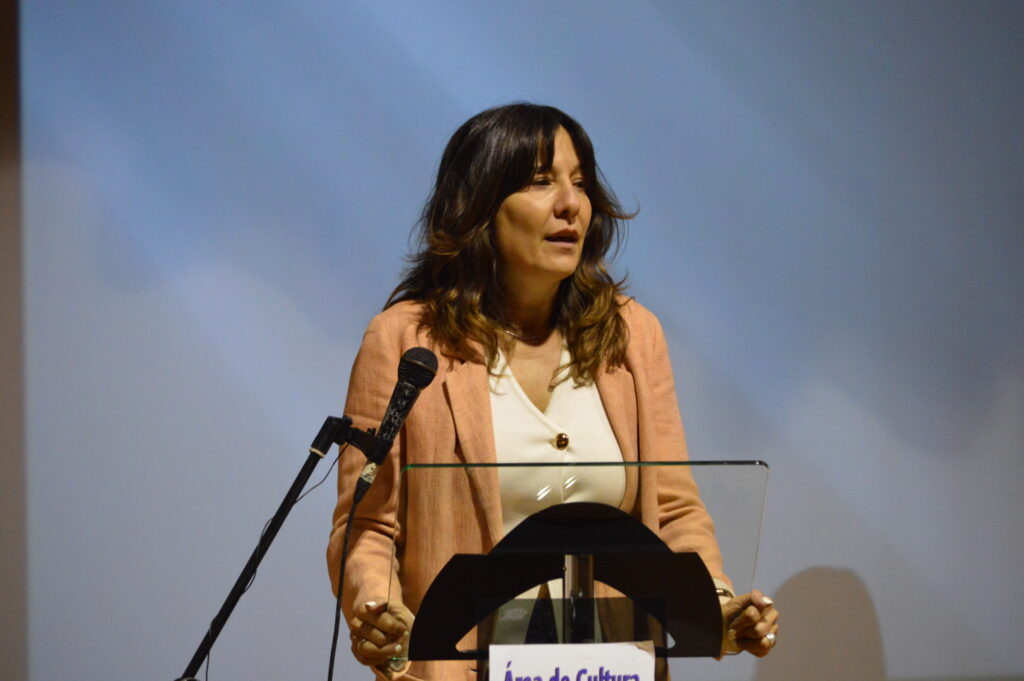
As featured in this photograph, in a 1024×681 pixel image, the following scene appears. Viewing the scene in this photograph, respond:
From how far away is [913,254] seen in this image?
11.0 ft

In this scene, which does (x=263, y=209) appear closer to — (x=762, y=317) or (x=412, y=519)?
(x=762, y=317)

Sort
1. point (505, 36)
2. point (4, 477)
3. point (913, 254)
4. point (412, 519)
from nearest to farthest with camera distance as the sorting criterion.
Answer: point (412, 519), point (4, 477), point (505, 36), point (913, 254)

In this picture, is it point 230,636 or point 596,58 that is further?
point 596,58

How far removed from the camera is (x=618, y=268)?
3.19 metres

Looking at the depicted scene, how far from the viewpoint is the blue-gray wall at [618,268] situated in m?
2.92

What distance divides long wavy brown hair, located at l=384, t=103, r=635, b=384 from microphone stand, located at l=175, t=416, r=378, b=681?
1.67 feet

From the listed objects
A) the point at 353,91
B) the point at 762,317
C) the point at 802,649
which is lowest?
the point at 802,649

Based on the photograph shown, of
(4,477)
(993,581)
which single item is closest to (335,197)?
(4,477)

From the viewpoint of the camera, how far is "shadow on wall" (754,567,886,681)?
3293 mm

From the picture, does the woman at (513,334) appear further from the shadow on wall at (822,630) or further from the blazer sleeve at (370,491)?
the shadow on wall at (822,630)

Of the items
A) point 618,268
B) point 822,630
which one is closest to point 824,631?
point 822,630

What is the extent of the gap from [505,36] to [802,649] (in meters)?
2.07

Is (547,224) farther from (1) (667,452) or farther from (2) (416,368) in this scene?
(2) (416,368)

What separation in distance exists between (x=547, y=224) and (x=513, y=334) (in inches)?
8.8
